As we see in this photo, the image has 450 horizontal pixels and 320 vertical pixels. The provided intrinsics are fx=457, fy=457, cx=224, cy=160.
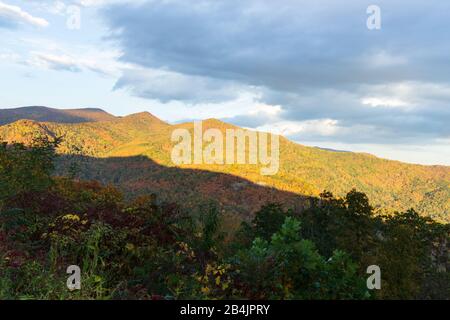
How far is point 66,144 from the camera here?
534ft

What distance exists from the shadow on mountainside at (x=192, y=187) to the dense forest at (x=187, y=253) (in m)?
63.0

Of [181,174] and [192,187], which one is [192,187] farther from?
[181,174]

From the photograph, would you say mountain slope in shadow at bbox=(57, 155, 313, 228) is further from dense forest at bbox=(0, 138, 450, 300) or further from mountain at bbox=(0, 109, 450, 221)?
dense forest at bbox=(0, 138, 450, 300)

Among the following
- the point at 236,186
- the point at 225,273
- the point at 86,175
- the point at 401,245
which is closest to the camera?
the point at 225,273

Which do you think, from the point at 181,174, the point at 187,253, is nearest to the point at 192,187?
the point at 181,174

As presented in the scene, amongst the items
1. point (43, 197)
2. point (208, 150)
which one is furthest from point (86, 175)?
point (43, 197)

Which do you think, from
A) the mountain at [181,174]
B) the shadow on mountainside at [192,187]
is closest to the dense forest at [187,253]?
the mountain at [181,174]

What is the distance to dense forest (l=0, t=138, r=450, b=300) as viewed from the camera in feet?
16.0

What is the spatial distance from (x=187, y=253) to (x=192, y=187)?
316 feet

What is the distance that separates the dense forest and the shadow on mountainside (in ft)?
207

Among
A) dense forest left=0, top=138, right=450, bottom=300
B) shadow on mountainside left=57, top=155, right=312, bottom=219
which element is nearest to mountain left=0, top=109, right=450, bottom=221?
shadow on mountainside left=57, top=155, right=312, bottom=219
